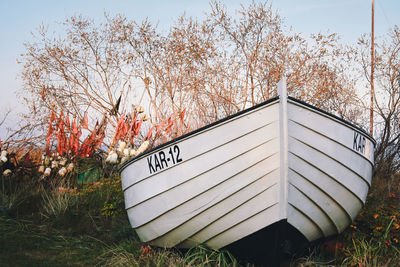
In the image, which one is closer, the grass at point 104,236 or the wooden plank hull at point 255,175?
the wooden plank hull at point 255,175

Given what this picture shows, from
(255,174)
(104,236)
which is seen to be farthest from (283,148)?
(104,236)

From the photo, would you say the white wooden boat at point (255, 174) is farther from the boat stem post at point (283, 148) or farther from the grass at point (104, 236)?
the grass at point (104, 236)

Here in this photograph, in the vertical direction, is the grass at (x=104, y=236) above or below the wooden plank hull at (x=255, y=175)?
below

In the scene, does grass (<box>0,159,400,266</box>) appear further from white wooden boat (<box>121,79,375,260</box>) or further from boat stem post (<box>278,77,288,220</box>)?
boat stem post (<box>278,77,288,220</box>)

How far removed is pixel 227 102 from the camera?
30.0 ft

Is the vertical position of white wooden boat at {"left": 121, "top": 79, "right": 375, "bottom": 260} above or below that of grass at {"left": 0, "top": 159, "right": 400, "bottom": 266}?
above

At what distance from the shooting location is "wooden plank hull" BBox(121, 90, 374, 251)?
9.41 feet

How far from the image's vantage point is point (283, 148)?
282 cm

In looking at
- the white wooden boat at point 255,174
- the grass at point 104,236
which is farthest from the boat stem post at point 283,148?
the grass at point 104,236

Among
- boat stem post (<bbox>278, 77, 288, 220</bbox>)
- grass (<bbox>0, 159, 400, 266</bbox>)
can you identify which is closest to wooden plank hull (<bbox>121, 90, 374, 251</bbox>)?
boat stem post (<bbox>278, 77, 288, 220</bbox>)

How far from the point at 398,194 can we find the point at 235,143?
4.16m

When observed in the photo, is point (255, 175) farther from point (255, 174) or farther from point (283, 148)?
point (283, 148)

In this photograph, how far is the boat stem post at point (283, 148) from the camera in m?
2.77

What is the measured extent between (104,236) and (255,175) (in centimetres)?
309
